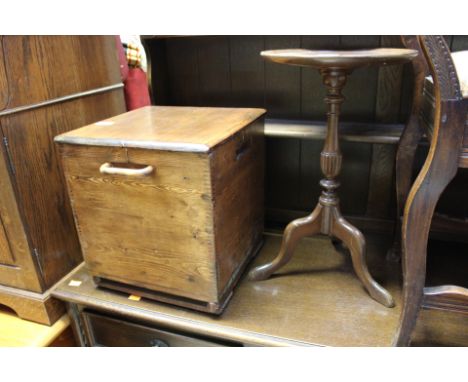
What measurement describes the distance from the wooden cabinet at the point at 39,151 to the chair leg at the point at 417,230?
86 centimetres

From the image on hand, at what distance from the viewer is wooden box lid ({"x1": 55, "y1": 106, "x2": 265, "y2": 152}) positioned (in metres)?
0.81

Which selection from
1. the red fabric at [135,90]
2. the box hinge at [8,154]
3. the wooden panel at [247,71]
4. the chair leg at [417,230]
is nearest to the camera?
the chair leg at [417,230]

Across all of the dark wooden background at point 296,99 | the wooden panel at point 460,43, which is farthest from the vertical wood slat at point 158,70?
the wooden panel at point 460,43

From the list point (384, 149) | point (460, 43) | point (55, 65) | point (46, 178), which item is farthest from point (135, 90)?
point (460, 43)

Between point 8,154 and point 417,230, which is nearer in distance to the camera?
point 417,230

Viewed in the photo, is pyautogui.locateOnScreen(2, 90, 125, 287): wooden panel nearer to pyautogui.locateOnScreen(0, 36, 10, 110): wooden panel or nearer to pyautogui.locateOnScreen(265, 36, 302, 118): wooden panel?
pyautogui.locateOnScreen(0, 36, 10, 110): wooden panel

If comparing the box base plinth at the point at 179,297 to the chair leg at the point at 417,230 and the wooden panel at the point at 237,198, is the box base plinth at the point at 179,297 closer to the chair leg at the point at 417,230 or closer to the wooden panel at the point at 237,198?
the wooden panel at the point at 237,198

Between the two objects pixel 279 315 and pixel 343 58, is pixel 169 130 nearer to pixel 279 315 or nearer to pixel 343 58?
pixel 343 58

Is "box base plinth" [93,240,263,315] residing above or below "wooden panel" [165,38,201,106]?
below

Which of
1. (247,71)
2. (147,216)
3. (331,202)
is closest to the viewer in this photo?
(147,216)

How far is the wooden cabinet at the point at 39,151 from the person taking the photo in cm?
95

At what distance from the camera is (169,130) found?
0.89 meters

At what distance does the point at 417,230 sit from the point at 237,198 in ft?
1.32

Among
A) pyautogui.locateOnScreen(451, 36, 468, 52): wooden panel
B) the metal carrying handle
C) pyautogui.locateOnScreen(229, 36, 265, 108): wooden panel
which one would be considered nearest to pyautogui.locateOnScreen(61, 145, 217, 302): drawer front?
the metal carrying handle
